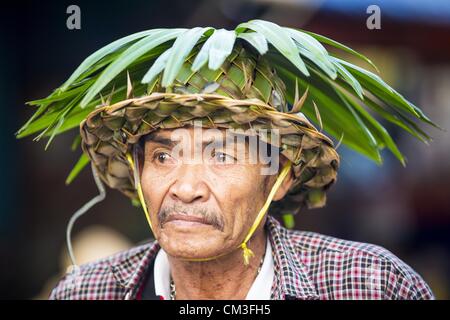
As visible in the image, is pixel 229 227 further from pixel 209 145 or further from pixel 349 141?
pixel 349 141

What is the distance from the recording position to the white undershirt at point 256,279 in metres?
2.63

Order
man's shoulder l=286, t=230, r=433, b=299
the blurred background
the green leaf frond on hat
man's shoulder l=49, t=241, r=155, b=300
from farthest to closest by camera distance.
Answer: the blurred background
man's shoulder l=49, t=241, r=155, b=300
man's shoulder l=286, t=230, r=433, b=299
the green leaf frond on hat

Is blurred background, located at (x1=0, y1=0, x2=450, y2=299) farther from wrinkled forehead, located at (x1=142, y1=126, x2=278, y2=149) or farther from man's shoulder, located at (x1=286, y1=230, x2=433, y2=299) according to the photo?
wrinkled forehead, located at (x1=142, y1=126, x2=278, y2=149)

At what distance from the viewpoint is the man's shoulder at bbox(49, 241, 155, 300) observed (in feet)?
9.45

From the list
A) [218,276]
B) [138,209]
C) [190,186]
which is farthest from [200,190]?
[138,209]

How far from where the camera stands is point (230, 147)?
2.46 meters

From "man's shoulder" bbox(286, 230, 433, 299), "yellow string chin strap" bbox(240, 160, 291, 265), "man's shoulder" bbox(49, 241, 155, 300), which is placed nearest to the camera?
→ "yellow string chin strap" bbox(240, 160, 291, 265)

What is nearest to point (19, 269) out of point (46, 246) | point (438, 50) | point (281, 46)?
point (46, 246)

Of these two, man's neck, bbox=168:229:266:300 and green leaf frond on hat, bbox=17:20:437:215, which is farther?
man's neck, bbox=168:229:266:300

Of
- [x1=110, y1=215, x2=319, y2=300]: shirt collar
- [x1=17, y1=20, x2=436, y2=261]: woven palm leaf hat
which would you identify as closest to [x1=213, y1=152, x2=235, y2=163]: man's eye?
[x1=17, y1=20, x2=436, y2=261]: woven palm leaf hat

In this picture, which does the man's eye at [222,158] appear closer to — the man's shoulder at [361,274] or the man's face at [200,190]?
the man's face at [200,190]

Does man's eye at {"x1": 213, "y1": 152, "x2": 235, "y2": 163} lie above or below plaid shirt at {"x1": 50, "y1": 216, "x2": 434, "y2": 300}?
above

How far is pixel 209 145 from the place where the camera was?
7.98 feet
